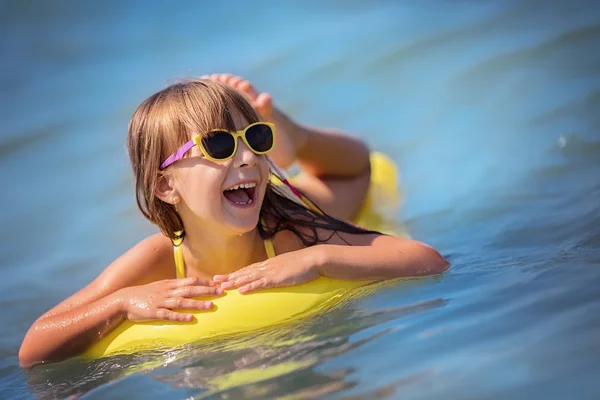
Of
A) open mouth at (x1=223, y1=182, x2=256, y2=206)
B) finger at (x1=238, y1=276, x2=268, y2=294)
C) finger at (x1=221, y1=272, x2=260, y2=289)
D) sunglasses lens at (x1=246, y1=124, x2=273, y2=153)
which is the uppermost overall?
sunglasses lens at (x1=246, y1=124, x2=273, y2=153)

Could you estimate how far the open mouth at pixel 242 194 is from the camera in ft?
11.1

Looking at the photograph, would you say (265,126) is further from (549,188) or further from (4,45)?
(4,45)

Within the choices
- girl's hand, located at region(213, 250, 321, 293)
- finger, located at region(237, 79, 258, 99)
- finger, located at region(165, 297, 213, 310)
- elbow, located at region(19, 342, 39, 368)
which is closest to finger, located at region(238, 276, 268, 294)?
girl's hand, located at region(213, 250, 321, 293)

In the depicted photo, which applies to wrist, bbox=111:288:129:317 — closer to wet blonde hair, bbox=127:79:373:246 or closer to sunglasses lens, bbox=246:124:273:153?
wet blonde hair, bbox=127:79:373:246

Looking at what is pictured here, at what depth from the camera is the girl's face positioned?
10.9 ft

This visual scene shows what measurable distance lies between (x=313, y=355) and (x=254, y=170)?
877mm

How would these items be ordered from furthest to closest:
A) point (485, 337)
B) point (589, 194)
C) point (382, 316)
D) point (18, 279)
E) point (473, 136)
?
point (473, 136), point (18, 279), point (589, 194), point (382, 316), point (485, 337)

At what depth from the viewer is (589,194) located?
4.53m

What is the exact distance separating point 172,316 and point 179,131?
721mm

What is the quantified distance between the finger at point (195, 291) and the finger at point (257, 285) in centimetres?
9

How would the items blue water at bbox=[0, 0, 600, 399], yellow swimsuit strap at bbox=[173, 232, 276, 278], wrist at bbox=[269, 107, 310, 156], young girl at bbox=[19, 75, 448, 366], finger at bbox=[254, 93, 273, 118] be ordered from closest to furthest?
blue water at bbox=[0, 0, 600, 399], young girl at bbox=[19, 75, 448, 366], yellow swimsuit strap at bbox=[173, 232, 276, 278], finger at bbox=[254, 93, 273, 118], wrist at bbox=[269, 107, 310, 156]

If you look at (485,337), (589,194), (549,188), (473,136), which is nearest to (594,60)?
(473,136)

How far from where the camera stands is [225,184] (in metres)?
3.35

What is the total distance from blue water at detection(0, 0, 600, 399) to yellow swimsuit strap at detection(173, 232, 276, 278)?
1.73ft
